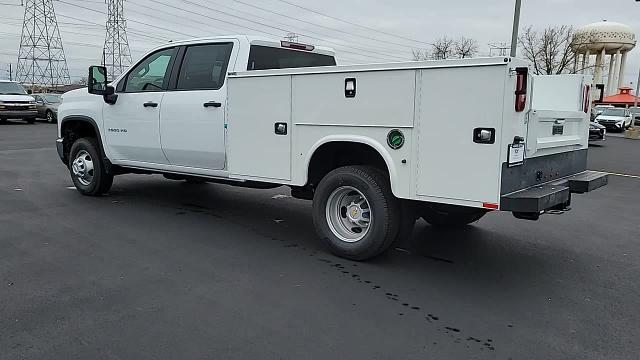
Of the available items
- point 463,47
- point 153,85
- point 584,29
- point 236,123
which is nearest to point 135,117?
point 153,85

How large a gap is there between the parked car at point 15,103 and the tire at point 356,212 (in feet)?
80.7

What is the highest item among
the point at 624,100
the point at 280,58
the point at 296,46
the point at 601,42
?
the point at 601,42

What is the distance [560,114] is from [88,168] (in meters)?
6.36

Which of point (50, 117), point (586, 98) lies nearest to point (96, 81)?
point (586, 98)

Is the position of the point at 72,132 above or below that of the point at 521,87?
below

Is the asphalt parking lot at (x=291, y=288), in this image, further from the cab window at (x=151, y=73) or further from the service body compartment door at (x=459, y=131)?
the cab window at (x=151, y=73)

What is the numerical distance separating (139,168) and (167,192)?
1.29 m

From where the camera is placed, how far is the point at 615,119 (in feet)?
111

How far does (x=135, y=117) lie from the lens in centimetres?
720

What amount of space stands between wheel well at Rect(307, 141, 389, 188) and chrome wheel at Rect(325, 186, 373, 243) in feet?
1.09

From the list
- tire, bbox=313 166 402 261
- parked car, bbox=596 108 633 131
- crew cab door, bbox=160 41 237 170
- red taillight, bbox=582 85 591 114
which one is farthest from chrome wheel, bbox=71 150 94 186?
parked car, bbox=596 108 633 131

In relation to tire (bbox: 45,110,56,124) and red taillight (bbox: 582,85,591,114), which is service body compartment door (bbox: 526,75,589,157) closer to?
red taillight (bbox: 582,85,591,114)

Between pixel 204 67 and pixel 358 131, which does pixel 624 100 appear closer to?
pixel 204 67

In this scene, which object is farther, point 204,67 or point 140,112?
point 140,112
